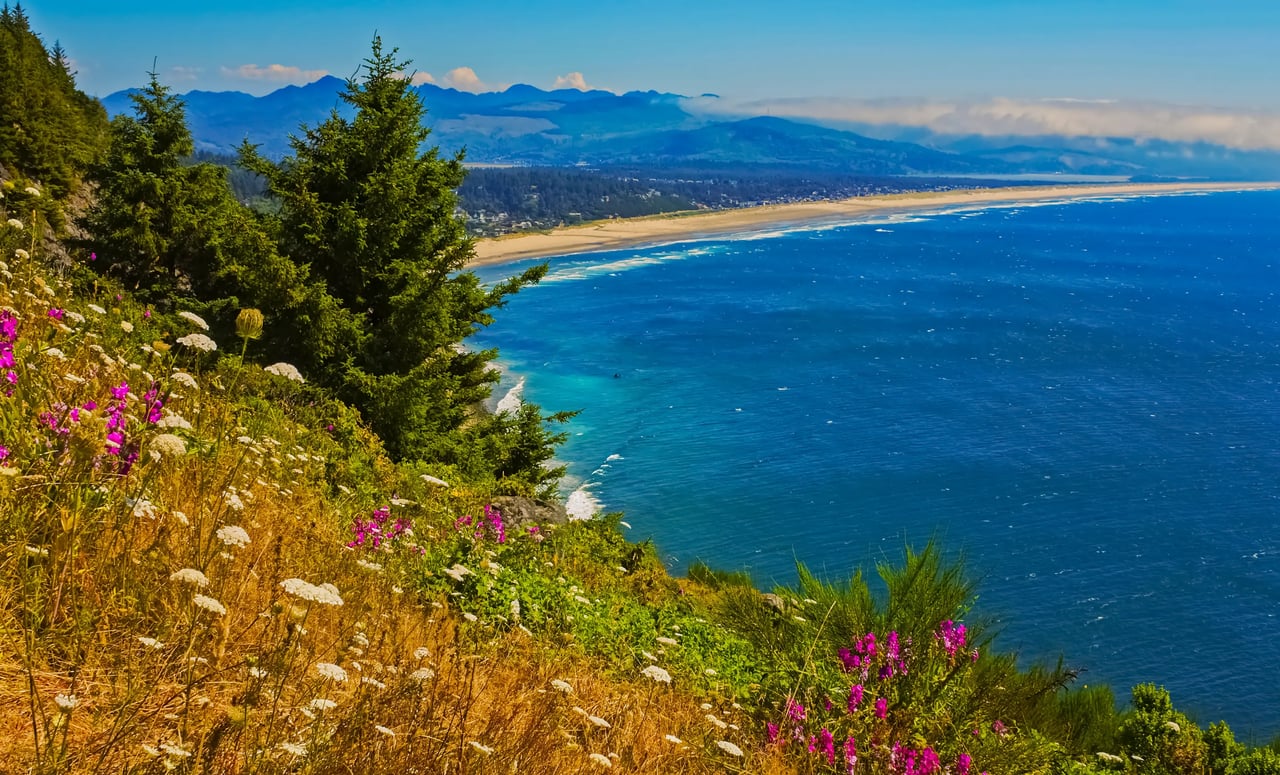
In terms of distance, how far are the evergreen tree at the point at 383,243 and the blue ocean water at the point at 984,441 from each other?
746 cm

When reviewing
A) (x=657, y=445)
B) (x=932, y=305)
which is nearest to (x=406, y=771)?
(x=657, y=445)

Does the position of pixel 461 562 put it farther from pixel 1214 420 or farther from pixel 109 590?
pixel 1214 420

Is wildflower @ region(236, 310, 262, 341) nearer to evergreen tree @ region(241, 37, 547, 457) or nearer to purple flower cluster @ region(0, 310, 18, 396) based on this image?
purple flower cluster @ region(0, 310, 18, 396)

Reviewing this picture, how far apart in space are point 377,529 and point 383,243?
32.6ft

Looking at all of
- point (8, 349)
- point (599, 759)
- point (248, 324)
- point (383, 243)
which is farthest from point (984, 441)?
point (8, 349)

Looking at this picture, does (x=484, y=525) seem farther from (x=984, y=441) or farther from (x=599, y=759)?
(x=984, y=441)

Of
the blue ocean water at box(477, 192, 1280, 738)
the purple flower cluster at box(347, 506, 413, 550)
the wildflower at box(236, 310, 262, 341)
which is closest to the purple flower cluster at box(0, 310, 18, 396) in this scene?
the wildflower at box(236, 310, 262, 341)

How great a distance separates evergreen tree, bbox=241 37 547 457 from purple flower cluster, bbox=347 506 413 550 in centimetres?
731

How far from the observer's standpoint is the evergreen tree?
14.5 metres

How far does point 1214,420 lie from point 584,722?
48.0 meters

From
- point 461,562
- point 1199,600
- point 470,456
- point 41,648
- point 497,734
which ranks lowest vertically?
point 1199,600

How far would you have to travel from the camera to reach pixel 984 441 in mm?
38625

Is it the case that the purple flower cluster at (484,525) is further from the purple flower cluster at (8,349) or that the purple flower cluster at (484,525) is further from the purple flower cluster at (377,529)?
the purple flower cluster at (8,349)

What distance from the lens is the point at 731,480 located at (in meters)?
34.2
